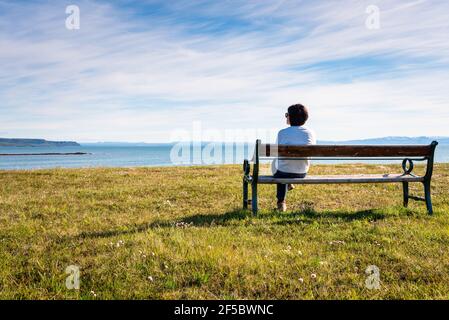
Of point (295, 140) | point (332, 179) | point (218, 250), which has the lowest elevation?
point (218, 250)

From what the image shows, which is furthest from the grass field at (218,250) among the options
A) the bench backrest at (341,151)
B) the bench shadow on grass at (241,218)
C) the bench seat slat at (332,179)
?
the bench backrest at (341,151)

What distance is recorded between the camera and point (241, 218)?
7.53 metres

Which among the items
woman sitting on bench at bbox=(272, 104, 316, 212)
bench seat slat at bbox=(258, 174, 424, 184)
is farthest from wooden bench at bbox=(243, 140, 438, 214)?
woman sitting on bench at bbox=(272, 104, 316, 212)

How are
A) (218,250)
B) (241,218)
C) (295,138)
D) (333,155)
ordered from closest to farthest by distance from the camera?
(218,250) → (241,218) → (333,155) → (295,138)

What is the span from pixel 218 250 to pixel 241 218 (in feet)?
7.86

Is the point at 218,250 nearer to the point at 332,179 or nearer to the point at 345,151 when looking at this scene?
the point at 332,179

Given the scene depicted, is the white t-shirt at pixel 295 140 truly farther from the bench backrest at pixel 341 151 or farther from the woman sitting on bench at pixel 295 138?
the bench backrest at pixel 341 151

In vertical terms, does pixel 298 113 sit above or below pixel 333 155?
above

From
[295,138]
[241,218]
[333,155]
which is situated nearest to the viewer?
[241,218]

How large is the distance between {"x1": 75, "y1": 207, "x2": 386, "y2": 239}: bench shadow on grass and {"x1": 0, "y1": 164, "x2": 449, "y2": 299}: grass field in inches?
0.9

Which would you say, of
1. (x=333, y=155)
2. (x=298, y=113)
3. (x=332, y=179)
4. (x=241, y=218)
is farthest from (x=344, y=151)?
(x=241, y=218)

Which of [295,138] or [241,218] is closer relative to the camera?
[241,218]

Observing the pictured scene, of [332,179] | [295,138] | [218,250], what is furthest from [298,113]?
[218,250]

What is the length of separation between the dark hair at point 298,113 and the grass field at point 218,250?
203 centimetres
